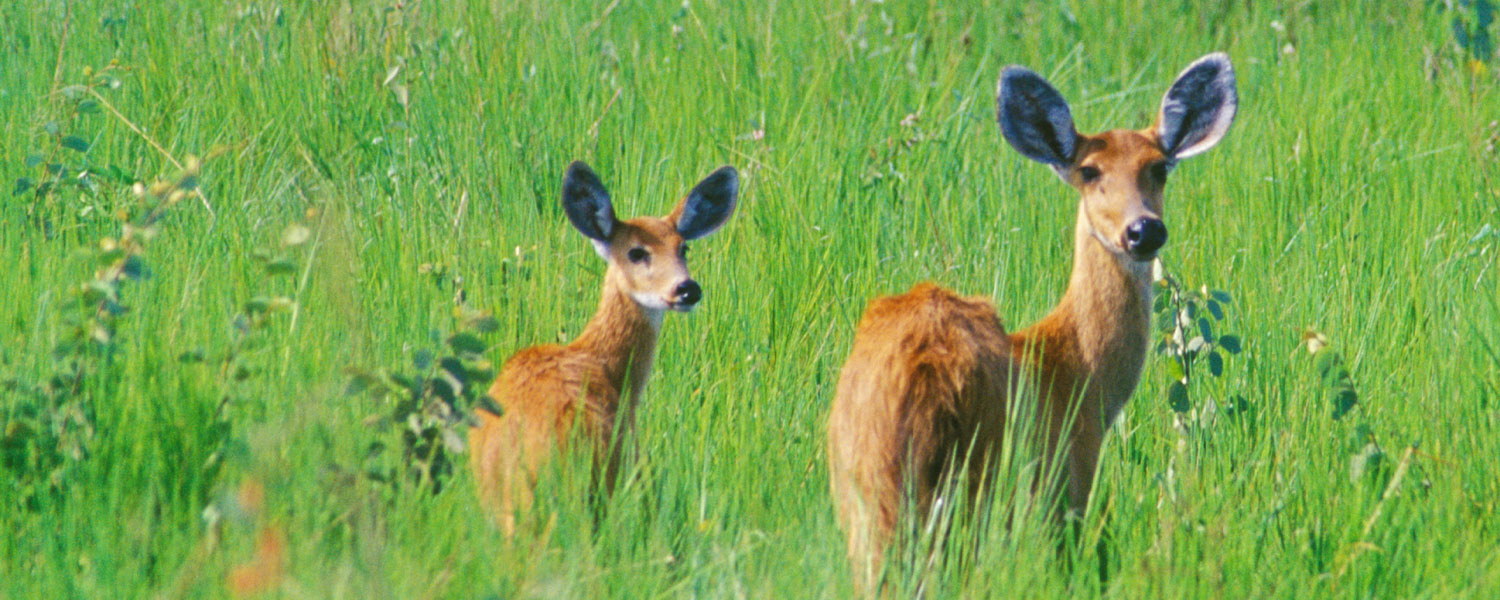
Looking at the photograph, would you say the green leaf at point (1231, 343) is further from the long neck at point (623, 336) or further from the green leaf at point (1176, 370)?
the long neck at point (623, 336)

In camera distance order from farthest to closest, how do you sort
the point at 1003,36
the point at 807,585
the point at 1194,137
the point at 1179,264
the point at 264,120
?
the point at 1003,36 < the point at 264,120 < the point at 1179,264 < the point at 1194,137 < the point at 807,585

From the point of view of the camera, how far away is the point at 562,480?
3.50m

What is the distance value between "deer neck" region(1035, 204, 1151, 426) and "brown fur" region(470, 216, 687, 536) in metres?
1.08

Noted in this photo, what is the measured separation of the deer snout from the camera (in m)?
4.50

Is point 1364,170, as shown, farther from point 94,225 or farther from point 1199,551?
point 94,225

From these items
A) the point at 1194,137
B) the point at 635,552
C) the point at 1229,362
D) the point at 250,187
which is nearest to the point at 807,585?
the point at 635,552

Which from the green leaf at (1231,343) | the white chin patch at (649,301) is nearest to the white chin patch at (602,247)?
the white chin patch at (649,301)

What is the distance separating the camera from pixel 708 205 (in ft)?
15.9

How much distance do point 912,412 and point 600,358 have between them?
131 cm

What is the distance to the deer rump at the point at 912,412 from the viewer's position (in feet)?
11.2

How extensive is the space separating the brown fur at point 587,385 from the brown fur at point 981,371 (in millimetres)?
582

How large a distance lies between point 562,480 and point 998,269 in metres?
2.44

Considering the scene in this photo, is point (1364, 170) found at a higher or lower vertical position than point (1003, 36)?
lower

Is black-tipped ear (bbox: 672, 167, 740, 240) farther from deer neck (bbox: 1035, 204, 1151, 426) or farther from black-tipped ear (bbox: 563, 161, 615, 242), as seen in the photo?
deer neck (bbox: 1035, 204, 1151, 426)
